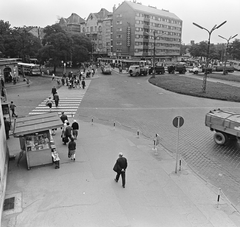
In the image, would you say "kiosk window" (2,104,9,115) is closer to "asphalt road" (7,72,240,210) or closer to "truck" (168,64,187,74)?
"asphalt road" (7,72,240,210)

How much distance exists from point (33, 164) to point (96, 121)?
8.01 m

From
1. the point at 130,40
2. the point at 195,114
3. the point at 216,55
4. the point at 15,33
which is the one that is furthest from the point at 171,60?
the point at 195,114

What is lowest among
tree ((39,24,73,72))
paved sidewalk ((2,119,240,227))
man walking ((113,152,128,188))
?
paved sidewalk ((2,119,240,227))

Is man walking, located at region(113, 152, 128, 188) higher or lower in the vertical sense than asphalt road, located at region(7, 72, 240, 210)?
higher

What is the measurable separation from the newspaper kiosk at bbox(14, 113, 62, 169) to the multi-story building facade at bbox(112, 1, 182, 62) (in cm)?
7525

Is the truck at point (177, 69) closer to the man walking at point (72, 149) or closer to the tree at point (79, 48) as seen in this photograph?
the tree at point (79, 48)

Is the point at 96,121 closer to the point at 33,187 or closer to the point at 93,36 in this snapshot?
the point at 33,187

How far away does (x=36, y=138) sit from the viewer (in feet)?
35.6

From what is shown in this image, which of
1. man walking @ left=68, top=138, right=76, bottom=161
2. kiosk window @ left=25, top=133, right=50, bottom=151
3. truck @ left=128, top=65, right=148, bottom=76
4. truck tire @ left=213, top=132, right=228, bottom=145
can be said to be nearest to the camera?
kiosk window @ left=25, top=133, right=50, bottom=151

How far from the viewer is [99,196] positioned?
335 inches

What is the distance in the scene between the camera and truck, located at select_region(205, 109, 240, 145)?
12.4 meters

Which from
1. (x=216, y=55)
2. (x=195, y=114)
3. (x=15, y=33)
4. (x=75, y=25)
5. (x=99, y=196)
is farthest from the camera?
(x=75, y=25)

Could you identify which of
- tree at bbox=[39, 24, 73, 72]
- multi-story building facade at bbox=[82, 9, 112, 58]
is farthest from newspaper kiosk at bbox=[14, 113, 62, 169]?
multi-story building facade at bbox=[82, 9, 112, 58]

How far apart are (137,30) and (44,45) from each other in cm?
4141
